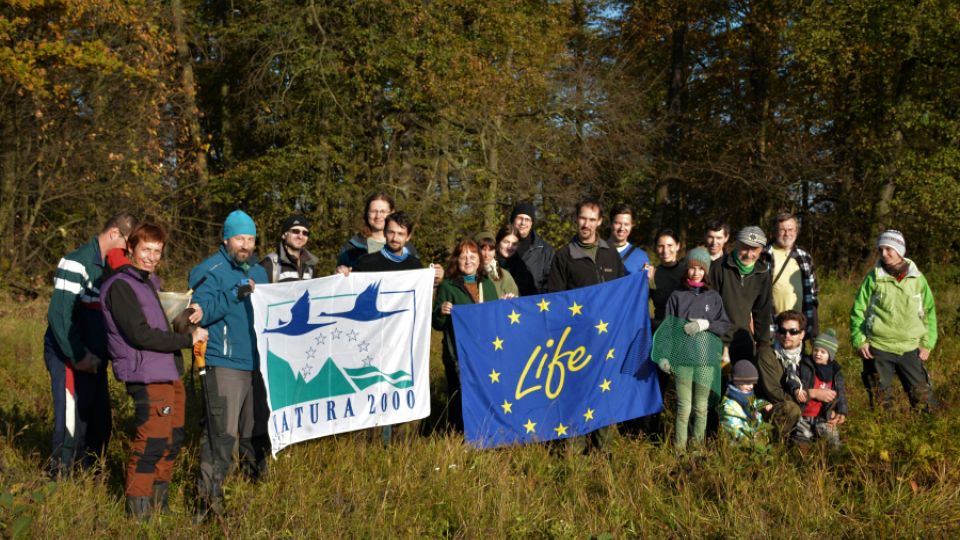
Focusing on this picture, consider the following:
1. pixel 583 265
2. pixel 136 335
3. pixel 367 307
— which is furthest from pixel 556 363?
pixel 136 335

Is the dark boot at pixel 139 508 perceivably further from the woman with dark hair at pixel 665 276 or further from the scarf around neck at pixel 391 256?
the woman with dark hair at pixel 665 276

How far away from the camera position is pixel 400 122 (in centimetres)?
1748

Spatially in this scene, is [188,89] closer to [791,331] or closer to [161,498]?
A: [161,498]

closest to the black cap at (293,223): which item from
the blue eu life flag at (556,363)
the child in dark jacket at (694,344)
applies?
the blue eu life flag at (556,363)

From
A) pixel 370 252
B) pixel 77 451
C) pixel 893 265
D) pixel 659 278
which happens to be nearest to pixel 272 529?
pixel 77 451

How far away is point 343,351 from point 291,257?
80 cm

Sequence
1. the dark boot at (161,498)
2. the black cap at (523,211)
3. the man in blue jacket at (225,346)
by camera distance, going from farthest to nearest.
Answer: the black cap at (523,211) → the man in blue jacket at (225,346) → the dark boot at (161,498)

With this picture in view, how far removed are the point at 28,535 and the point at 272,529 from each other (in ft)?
4.14

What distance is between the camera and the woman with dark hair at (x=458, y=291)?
6.33m

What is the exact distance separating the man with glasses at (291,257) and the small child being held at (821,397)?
378cm

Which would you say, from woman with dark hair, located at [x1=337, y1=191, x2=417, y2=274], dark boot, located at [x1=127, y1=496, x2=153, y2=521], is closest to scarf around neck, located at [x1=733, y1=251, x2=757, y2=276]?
woman with dark hair, located at [x1=337, y1=191, x2=417, y2=274]

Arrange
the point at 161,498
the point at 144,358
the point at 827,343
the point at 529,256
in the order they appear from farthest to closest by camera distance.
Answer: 1. the point at 529,256
2. the point at 827,343
3. the point at 161,498
4. the point at 144,358

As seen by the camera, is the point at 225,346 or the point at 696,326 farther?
the point at 696,326

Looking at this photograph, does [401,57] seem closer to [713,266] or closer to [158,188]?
[158,188]
